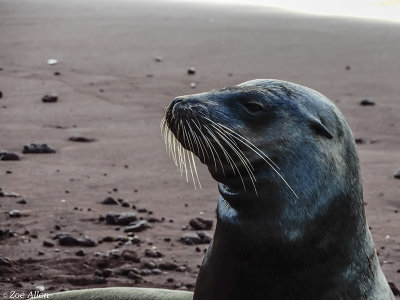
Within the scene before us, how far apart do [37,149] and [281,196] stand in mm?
5231

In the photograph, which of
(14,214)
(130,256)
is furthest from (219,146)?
(14,214)

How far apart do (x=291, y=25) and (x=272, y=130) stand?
13.7 m

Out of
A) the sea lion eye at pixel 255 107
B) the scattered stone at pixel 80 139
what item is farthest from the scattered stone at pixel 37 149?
the sea lion eye at pixel 255 107

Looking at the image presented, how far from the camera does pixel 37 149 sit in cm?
878

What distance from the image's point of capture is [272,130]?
12.9ft

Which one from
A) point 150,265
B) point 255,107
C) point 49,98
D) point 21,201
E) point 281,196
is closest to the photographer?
point 281,196

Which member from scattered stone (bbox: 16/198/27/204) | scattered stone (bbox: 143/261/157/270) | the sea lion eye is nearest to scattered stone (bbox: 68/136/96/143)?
scattered stone (bbox: 16/198/27/204)

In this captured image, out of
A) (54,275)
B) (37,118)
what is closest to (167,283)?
(54,275)

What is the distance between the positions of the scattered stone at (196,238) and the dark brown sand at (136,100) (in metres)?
0.07

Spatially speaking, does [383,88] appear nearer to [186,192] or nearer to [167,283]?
[186,192]

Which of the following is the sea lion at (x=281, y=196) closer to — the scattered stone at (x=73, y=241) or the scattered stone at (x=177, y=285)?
the scattered stone at (x=177, y=285)

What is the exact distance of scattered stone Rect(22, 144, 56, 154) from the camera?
8.74 meters

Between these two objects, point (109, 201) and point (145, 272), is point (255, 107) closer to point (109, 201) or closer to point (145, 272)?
point (145, 272)

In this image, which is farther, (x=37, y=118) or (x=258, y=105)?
(x=37, y=118)
